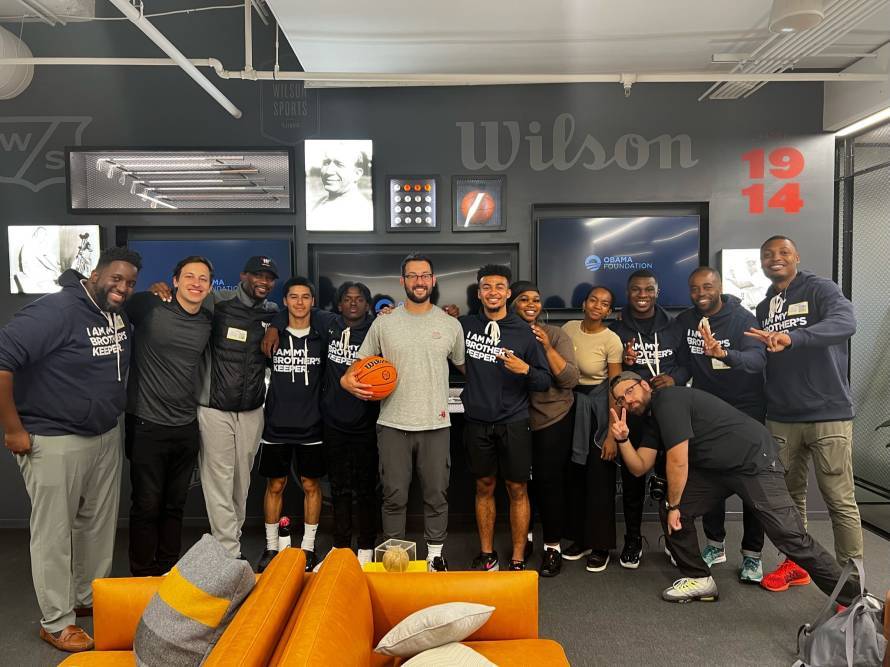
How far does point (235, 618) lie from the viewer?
1565mm

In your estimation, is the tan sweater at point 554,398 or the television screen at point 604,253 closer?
the tan sweater at point 554,398

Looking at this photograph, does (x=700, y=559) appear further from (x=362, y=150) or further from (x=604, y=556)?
(x=362, y=150)

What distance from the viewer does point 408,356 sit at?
11.1ft

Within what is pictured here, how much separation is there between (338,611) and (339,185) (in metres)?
3.42

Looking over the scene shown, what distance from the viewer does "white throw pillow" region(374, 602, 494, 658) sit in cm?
176

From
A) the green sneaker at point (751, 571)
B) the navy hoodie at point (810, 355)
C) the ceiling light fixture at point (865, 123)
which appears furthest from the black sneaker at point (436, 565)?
the ceiling light fixture at point (865, 123)

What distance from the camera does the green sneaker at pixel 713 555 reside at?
3.75 meters

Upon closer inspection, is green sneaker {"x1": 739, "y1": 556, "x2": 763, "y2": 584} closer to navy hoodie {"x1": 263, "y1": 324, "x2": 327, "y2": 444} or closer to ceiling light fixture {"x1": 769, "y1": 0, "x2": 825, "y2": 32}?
Answer: navy hoodie {"x1": 263, "y1": 324, "x2": 327, "y2": 444}

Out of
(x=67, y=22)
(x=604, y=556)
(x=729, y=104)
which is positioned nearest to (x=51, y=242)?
(x=67, y=22)

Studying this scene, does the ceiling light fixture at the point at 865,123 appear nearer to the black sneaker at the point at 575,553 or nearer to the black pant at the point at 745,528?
the black pant at the point at 745,528

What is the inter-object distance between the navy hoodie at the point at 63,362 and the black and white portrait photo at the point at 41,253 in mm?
1633

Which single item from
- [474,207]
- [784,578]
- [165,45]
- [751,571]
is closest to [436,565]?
[751,571]

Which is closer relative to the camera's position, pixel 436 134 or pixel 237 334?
pixel 237 334

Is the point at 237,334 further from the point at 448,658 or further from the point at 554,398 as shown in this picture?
the point at 448,658
